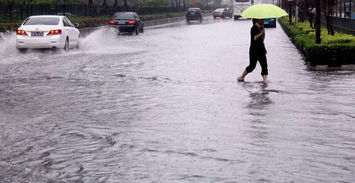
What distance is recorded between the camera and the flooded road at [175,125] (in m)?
7.28

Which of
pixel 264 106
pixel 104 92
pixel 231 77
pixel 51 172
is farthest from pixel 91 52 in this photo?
pixel 51 172

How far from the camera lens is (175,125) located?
10086mm

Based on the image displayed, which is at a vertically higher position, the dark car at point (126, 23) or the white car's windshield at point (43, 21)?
the white car's windshield at point (43, 21)

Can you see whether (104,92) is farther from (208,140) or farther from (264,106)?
(208,140)

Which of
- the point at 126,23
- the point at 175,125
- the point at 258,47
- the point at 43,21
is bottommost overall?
the point at 175,125

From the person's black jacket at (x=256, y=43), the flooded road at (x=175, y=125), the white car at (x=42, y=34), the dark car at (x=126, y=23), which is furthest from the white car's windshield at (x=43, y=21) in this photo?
the dark car at (x=126, y=23)

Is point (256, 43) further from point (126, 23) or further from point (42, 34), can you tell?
point (126, 23)

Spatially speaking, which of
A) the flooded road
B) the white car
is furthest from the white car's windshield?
the flooded road

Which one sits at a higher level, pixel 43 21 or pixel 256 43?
pixel 43 21

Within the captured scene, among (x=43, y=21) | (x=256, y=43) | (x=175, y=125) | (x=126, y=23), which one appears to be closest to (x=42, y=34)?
(x=43, y=21)

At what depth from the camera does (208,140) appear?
350 inches

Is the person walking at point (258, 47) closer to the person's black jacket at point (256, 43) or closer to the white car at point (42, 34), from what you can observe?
the person's black jacket at point (256, 43)

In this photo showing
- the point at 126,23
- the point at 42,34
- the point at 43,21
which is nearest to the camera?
the point at 42,34

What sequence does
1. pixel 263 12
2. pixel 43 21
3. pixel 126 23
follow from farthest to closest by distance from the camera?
pixel 126 23 → pixel 43 21 → pixel 263 12
